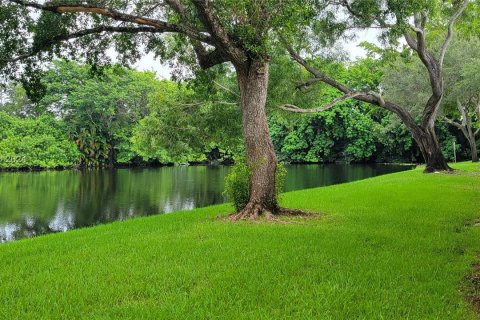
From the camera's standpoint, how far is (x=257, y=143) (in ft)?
32.4

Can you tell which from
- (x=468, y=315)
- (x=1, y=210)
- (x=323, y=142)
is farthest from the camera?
(x=323, y=142)

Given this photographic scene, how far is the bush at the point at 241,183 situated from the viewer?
1007 centimetres

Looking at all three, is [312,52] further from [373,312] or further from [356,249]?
[373,312]

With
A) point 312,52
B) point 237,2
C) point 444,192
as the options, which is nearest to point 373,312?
point 237,2

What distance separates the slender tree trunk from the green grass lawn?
1042 millimetres

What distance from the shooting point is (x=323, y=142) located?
59500 mm

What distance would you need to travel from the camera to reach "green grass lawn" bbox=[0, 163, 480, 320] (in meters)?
4.02

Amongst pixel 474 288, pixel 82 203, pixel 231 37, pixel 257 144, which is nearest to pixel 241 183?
pixel 257 144

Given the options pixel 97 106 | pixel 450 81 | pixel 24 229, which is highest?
pixel 97 106

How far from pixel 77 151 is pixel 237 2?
46483mm

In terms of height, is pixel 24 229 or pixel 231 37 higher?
pixel 231 37

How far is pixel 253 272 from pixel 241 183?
16.4 feet

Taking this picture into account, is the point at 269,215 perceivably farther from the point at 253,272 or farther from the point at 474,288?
the point at 474,288

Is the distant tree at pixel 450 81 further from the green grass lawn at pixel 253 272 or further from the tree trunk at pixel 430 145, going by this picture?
the green grass lawn at pixel 253 272
